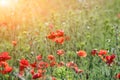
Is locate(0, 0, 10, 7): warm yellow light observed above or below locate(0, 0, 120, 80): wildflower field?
above

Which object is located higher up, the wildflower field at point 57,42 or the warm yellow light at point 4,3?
the warm yellow light at point 4,3

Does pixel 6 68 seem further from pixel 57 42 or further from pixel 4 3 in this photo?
pixel 4 3

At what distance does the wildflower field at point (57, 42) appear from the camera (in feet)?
15.4

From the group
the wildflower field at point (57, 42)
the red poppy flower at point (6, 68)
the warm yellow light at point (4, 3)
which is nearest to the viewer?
the red poppy flower at point (6, 68)

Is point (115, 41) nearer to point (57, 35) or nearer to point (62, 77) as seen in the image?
point (57, 35)

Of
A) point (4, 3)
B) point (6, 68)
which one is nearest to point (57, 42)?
point (6, 68)

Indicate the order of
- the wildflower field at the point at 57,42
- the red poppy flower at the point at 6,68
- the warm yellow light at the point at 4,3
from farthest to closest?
the warm yellow light at the point at 4,3 → the wildflower field at the point at 57,42 → the red poppy flower at the point at 6,68

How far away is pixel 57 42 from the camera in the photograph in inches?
195

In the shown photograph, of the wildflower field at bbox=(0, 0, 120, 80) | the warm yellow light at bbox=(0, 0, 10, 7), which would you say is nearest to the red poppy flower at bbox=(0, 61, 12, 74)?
the wildflower field at bbox=(0, 0, 120, 80)

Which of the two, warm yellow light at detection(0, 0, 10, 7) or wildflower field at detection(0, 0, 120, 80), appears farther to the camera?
warm yellow light at detection(0, 0, 10, 7)

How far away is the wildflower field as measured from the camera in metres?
4.70

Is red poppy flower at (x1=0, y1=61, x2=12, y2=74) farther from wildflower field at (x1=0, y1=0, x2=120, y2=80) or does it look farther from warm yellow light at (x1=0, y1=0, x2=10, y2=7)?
warm yellow light at (x1=0, y1=0, x2=10, y2=7)

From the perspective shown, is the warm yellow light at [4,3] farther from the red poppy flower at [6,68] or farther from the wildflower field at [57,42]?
the red poppy flower at [6,68]

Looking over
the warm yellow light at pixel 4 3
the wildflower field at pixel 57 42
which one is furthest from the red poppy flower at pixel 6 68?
the warm yellow light at pixel 4 3
